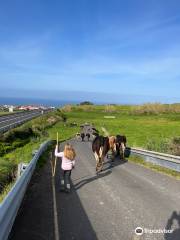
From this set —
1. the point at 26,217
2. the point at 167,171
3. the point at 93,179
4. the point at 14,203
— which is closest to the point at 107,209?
the point at 26,217

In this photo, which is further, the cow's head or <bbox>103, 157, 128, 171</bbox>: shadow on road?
the cow's head

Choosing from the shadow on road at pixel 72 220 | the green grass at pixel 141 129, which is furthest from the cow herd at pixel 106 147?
the green grass at pixel 141 129

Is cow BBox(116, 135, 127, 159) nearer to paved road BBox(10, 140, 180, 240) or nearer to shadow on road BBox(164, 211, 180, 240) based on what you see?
paved road BBox(10, 140, 180, 240)

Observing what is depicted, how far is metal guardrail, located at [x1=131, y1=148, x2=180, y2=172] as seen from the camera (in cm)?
1803

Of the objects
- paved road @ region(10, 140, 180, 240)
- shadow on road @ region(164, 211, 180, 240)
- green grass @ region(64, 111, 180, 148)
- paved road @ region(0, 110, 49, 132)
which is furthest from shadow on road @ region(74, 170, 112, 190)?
paved road @ region(0, 110, 49, 132)

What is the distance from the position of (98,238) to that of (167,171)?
35.0ft

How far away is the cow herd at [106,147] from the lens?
1859cm

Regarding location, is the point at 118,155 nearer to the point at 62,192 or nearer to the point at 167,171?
the point at 167,171

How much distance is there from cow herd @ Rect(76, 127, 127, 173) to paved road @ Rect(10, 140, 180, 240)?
2128 mm

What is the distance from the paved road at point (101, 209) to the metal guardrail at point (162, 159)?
5.90 feet

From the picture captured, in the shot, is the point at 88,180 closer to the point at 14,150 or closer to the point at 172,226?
the point at 172,226

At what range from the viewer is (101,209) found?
35.1 ft

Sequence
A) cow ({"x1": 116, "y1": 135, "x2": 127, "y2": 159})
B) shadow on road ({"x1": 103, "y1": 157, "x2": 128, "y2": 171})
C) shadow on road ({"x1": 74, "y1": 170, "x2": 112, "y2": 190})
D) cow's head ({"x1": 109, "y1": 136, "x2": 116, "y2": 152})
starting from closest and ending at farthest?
1. shadow on road ({"x1": 74, "y1": 170, "x2": 112, "y2": 190})
2. shadow on road ({"x1": 103, "y1": 157, "x2": 128, "y2": 171})
3. cow's head ({"x1": 109, "y1": 136, "x2": 116, "y2": 152})
4. cow ({"x1": 116, "y1": 135, "x2": 127, "y2": 159})

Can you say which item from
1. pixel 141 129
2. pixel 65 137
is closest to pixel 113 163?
pixel 65 137
